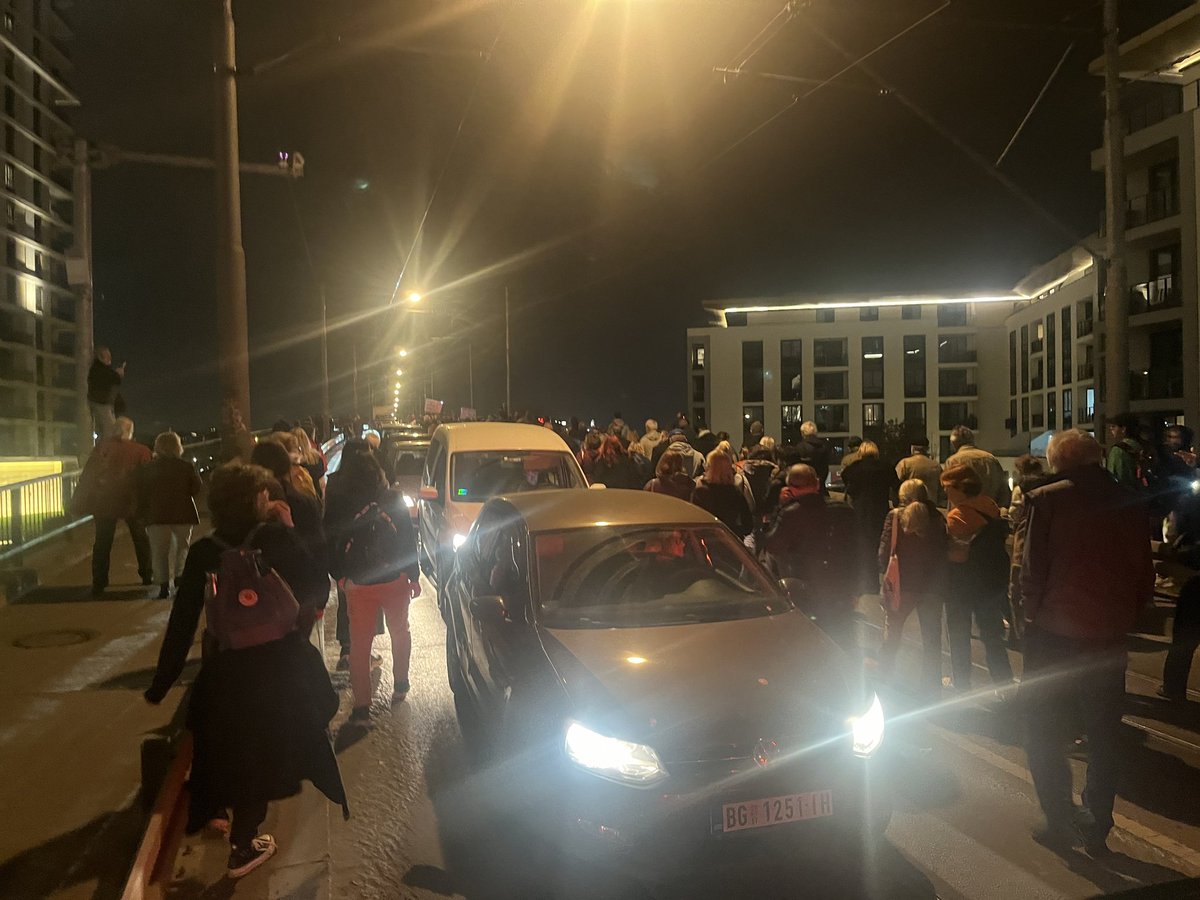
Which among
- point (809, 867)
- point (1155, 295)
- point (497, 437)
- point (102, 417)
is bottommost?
point (809, 867)

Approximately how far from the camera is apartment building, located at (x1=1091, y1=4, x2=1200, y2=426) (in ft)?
105

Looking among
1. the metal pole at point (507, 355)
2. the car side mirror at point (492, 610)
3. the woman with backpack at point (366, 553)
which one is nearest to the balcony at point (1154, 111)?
the metal pole at point (507, 355)

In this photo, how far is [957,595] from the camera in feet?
21.3

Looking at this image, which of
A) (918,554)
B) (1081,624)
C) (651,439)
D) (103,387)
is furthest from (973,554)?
(103,387)

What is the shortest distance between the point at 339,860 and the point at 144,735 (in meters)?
2.16

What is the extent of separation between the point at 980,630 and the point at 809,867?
3.32 metres

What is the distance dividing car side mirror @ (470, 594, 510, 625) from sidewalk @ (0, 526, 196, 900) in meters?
1.78

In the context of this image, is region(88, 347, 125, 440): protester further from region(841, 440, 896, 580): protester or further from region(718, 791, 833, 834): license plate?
region(718, 791, 833, 834): license plate

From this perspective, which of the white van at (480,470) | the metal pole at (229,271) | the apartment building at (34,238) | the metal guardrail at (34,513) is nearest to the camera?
the metal pole at (229,271)

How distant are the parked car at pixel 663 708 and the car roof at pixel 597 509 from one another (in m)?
0.06

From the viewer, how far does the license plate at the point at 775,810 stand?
11.9ft

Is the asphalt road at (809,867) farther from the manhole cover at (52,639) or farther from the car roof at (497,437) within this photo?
the car roof at (497,437)

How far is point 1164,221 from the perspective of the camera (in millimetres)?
33938

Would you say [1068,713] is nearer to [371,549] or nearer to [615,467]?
[371,549]
